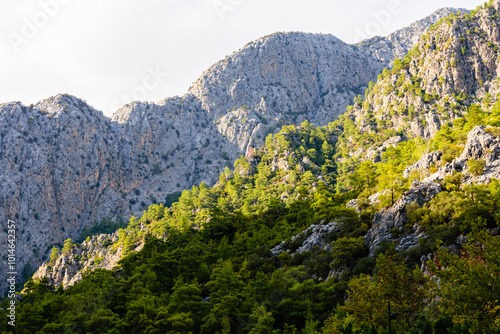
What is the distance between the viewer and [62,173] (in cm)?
15975

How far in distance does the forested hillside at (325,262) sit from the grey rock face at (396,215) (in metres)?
0.18

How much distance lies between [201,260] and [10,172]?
125786 millimetres

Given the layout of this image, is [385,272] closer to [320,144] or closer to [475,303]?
[475,303]

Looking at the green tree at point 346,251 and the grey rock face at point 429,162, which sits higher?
the grey rock face at point 429,162

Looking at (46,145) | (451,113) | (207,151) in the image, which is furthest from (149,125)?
(451,113)

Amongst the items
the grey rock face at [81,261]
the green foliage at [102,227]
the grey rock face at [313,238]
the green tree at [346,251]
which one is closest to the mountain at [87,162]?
the green foliage at [102,227]

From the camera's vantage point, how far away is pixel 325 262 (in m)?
49.0

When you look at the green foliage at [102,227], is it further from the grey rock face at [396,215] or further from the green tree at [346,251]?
the grey rock face at [396,215]

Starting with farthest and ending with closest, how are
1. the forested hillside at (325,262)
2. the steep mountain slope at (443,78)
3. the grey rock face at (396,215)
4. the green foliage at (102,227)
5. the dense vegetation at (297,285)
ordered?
the green foliage at (102,227) → the steep mountain slope at (443,78) → the grey rock face at (396,215) → the forested hillside at (325,262) → the dense vegetation at (297,285)

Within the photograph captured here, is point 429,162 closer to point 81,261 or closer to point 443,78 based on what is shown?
point 443,78

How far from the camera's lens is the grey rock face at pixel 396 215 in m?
47.4

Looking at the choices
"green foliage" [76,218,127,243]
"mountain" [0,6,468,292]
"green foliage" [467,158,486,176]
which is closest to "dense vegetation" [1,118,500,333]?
"green foliage" [467,158,486,176]

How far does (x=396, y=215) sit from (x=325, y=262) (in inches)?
427

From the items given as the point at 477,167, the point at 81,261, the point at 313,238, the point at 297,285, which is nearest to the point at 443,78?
the point at 477,167
